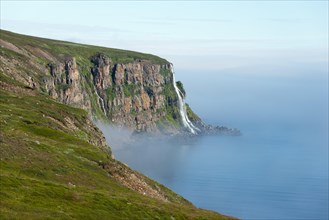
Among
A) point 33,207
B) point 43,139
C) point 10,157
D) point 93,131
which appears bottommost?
point 33,207

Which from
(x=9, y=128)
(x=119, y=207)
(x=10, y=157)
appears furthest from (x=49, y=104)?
(x=119, y=207)

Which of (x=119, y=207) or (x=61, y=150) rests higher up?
(x=61, y=150)

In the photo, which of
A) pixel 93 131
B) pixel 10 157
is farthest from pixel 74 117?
pixel 10 157

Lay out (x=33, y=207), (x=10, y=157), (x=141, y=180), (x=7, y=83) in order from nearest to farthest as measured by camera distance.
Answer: (x=33, y=207) < (x=10, y=157) < (x=141, y=180) < (x=7, y=83)

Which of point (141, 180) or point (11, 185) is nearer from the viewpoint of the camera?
point (11, 185)

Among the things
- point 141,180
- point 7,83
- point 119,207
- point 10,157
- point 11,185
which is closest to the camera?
point 11,185

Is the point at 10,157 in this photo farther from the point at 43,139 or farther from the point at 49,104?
the point at 49,104
